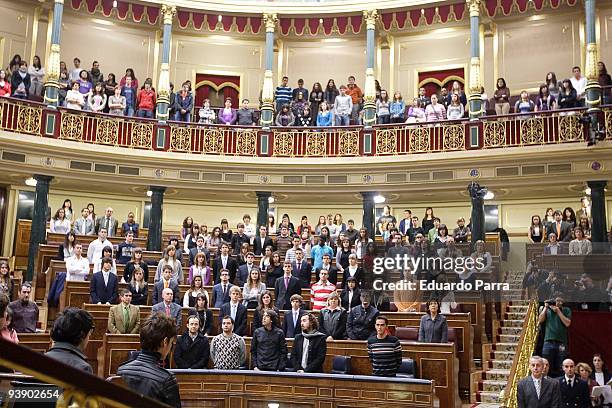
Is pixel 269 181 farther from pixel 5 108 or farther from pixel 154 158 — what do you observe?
pixel 5 108

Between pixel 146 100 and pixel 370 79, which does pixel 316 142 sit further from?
pixel 146 100

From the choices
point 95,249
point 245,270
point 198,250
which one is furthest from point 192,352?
point 95,249

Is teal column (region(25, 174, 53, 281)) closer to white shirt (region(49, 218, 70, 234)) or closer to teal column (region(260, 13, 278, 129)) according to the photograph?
white shirt (region(49, 218, 70, 234))

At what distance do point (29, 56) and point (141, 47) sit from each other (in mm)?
2640

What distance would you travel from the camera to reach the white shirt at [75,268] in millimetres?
9297

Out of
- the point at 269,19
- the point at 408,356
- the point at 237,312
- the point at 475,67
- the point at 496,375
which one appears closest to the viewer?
the point at 408,356

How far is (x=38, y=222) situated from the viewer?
13.3 metres

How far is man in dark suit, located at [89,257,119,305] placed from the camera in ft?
28.2

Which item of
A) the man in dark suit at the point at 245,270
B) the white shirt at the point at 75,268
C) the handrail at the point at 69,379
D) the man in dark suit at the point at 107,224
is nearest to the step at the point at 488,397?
the man in dark suit at the point at 245,270

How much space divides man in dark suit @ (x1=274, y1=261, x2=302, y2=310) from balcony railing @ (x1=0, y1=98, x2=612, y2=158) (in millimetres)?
5891

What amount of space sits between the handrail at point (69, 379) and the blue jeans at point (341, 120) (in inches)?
519

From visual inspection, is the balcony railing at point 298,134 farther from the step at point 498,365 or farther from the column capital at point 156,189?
the step at point 498,365

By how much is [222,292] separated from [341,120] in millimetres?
7112

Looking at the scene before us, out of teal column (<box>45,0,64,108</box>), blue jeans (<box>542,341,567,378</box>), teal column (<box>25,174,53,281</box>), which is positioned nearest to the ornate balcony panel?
teal column (<box>45,0,64,108</box>)
